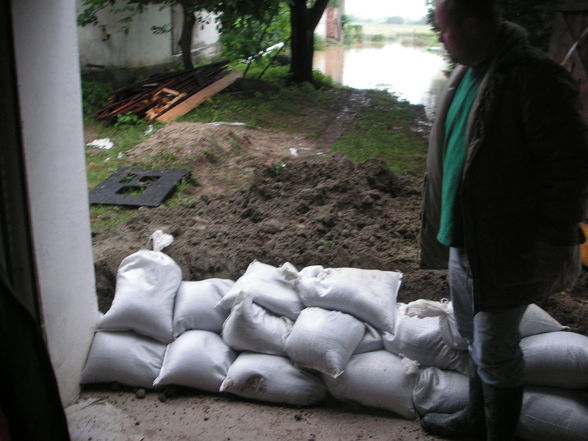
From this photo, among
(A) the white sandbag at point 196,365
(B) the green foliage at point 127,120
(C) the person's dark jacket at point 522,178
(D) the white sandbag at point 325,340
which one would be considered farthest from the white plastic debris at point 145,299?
(B) the green foliage at point 127,120

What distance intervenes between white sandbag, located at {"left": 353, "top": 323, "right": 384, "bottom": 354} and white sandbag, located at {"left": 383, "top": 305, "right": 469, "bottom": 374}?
55mm

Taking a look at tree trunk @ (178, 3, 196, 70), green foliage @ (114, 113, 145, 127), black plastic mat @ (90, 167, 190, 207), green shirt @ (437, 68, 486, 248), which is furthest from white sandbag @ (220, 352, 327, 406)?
tree trunk @ (178, 3, 196, 70)

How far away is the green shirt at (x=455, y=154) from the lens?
2.23m

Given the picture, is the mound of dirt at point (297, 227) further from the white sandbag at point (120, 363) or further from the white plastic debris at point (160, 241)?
the white sandbag at point (120, 363)

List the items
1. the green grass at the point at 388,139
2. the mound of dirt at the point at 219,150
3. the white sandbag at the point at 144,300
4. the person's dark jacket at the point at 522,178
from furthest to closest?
1. the green grass at the point at 388,139
2. the mound of dirt at the point at 219,150
3. the white sandbag at the point at 144,300
4. the person's dark jacket at the point at 522,178

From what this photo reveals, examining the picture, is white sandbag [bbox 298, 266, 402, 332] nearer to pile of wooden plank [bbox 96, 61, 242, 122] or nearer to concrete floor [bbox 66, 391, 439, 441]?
concrete floor [bbox 66, 391, 439, 441]

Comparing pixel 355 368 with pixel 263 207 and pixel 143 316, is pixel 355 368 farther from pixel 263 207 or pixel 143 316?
pixel 263 207

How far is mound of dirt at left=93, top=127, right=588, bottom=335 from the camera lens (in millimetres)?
3777

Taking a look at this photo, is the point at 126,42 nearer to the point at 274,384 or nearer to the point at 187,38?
the point at 187,38

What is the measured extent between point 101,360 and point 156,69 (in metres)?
11.0

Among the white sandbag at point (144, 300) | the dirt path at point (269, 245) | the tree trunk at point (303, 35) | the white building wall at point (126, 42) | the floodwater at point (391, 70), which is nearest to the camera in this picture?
the dirt path at point (269, 245)

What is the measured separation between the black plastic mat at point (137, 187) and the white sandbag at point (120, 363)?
267 centimetres

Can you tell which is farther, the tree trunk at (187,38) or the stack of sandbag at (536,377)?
the tree trunk at (187,38)

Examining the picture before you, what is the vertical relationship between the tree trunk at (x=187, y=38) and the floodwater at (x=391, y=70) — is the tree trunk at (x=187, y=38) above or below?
above
